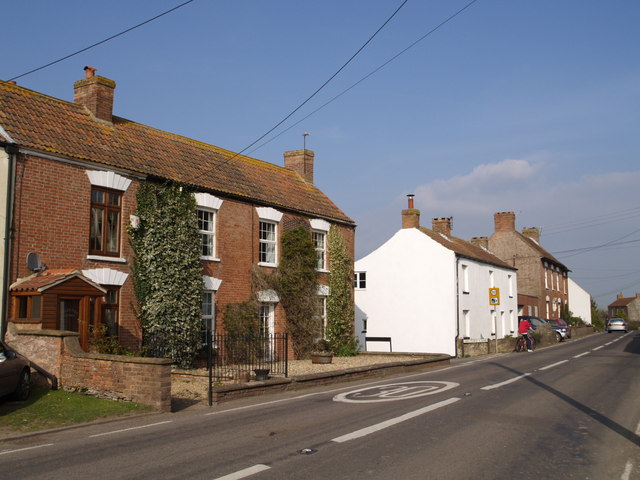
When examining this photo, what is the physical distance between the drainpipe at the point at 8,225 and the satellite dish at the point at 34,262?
480 mm

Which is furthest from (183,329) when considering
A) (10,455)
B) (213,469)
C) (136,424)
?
(213,469)

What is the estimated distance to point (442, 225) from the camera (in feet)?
140

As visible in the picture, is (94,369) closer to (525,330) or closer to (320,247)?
(320,247)

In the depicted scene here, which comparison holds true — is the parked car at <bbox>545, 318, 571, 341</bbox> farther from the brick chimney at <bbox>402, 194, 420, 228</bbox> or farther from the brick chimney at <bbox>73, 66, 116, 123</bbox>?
the brick chimney at <bbox>73, 66, 116, 123</bbox>

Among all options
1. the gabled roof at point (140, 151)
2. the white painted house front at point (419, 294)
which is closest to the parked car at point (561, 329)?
the white painted house front at point (419, 294)

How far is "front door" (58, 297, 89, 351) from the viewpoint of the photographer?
1530 cm

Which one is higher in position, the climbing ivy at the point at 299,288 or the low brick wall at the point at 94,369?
the climbing ivy at the point at 299,288

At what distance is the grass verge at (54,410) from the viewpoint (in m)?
10.9

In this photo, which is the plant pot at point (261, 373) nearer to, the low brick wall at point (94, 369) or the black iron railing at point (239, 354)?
the low brick wall at point (94, 369)

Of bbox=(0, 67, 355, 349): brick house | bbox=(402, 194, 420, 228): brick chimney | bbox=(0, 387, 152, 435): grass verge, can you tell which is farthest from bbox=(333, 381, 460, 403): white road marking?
bbox=(402, 194, 420, 228): brick chimney

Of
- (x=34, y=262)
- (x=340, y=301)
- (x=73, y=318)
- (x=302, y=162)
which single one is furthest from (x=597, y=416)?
(x=302, y=162)

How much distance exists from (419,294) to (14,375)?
26.7 m

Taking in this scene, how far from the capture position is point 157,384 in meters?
12.4

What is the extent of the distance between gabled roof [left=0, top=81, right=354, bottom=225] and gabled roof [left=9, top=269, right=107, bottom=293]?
3459 millimetres
